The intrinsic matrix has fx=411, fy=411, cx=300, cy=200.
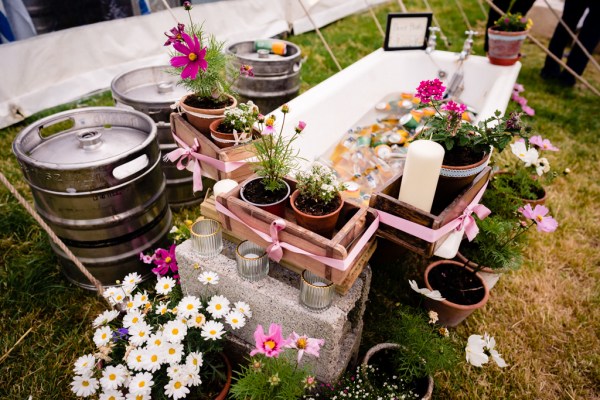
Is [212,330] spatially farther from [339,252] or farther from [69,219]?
[69,219]

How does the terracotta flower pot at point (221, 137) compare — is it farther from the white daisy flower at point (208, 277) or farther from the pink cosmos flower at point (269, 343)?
the pink cosmos flower at point (269, 343)

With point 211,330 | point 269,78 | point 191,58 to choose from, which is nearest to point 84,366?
point 211,330

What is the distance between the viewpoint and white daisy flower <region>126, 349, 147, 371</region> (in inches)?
51.6

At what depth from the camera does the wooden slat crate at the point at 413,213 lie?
56.8 inches

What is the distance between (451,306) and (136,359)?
1.30m

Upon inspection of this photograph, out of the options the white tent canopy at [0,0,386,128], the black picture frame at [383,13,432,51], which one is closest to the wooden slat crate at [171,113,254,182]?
the white tent canopy at [0,0,386,128]

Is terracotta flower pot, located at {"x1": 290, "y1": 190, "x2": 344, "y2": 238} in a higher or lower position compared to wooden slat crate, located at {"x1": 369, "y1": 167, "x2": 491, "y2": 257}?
higher

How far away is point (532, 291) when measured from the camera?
2270 mm

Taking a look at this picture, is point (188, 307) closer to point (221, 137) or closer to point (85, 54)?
point (221, 137)

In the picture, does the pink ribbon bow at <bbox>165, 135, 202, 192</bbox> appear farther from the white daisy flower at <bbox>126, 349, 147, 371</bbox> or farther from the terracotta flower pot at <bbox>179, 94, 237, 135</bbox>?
the white daisy flower at <bbox>126, 349, 147, 371</bbox>

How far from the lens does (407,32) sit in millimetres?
3535

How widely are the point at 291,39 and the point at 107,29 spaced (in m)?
2.43

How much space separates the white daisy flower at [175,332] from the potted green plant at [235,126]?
753 millimetres

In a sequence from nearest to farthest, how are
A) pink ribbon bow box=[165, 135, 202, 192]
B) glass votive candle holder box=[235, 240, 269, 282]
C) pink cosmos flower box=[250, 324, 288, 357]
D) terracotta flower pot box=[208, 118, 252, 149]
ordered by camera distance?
pink cosmos flower box=[250, 324, 288, 357], glass votive candle holder box=[235, 240, 269, 282], terracotta flower pot box=[208, 118, 252, 149], pink ribbon bow box=[165, 135, 202, 192]
